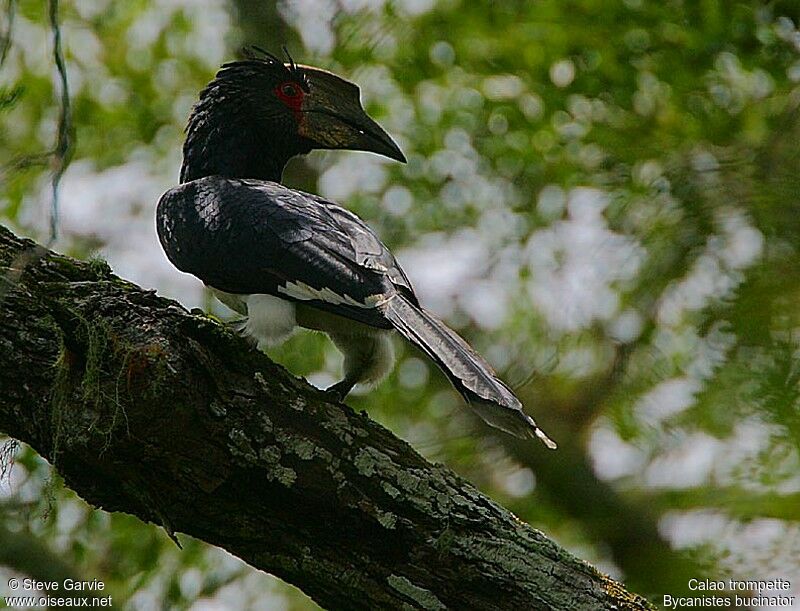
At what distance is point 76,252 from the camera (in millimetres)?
6648

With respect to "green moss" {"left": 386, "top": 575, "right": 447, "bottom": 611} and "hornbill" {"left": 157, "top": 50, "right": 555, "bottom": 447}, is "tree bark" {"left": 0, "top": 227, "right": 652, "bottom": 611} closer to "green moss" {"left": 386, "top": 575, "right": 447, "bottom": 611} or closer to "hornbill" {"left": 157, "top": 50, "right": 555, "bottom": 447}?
"green moss" {"left": 386, "top": 575, "right": 447, "bottom": 611}

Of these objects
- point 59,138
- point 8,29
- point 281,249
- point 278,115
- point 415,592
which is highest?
point 278,115

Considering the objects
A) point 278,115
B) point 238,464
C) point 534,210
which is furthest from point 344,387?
point 534,210

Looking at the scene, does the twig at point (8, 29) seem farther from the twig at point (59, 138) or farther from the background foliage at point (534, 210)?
the background foliage at point (534, 210)

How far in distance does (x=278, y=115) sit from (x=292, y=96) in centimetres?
9

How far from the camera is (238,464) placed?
2.46 metres

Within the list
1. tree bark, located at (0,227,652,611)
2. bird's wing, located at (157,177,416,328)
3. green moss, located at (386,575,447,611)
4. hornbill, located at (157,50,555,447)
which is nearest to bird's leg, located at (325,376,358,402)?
hornbill, located at (157,50,555,447)

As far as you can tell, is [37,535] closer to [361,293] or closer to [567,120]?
[361,293]

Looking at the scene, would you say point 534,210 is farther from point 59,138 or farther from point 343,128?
point 59,138

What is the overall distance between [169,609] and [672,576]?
2313 mm

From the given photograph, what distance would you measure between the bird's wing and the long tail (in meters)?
0.10

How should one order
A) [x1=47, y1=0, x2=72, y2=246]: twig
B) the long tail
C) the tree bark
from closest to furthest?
1. [x1=47, y1=0, x2=72, y2=246]: twig
2. the tree bark
3. the long tail

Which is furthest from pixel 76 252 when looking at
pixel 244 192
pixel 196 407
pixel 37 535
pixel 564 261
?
pixel 196 407

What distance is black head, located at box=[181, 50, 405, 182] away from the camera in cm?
404
